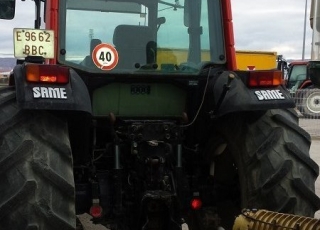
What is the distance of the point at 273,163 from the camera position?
402cm

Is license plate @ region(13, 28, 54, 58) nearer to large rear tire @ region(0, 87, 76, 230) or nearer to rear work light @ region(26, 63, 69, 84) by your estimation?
rear work light @ region(26, 63, 69, 84)

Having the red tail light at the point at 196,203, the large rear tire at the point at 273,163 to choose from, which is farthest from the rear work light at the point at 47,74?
the red tail light at the point at 196,203

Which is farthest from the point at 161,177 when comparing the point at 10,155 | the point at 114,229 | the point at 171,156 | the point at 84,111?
the point at 10,155

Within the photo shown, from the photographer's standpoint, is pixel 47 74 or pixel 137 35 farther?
pixel 137 35

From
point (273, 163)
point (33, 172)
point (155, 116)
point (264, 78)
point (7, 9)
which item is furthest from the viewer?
point (155, 116)

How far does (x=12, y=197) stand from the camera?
11.0 feet

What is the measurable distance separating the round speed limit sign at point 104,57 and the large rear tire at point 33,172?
0.71m

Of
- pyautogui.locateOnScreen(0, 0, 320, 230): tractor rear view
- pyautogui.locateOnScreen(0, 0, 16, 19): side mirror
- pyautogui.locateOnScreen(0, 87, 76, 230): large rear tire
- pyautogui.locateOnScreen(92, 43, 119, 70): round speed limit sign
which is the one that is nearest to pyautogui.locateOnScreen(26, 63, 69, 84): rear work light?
pyautogui.locateOnScreen(0, 0, 320, 230): tractor rear view

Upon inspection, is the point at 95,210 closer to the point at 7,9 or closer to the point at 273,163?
the point at 273,163

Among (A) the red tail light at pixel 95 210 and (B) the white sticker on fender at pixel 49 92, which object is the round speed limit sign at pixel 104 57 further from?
(A) the red tail light at pixel 95 210

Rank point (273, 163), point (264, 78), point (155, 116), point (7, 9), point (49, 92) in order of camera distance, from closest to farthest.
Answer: point (49, 92), point (273, 163), point (264, 78), point (7, 9), point (155, 116)

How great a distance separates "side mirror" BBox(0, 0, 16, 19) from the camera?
4.29 metres

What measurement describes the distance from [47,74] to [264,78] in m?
1.49

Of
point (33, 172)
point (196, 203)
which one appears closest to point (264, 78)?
point (196, 203)
